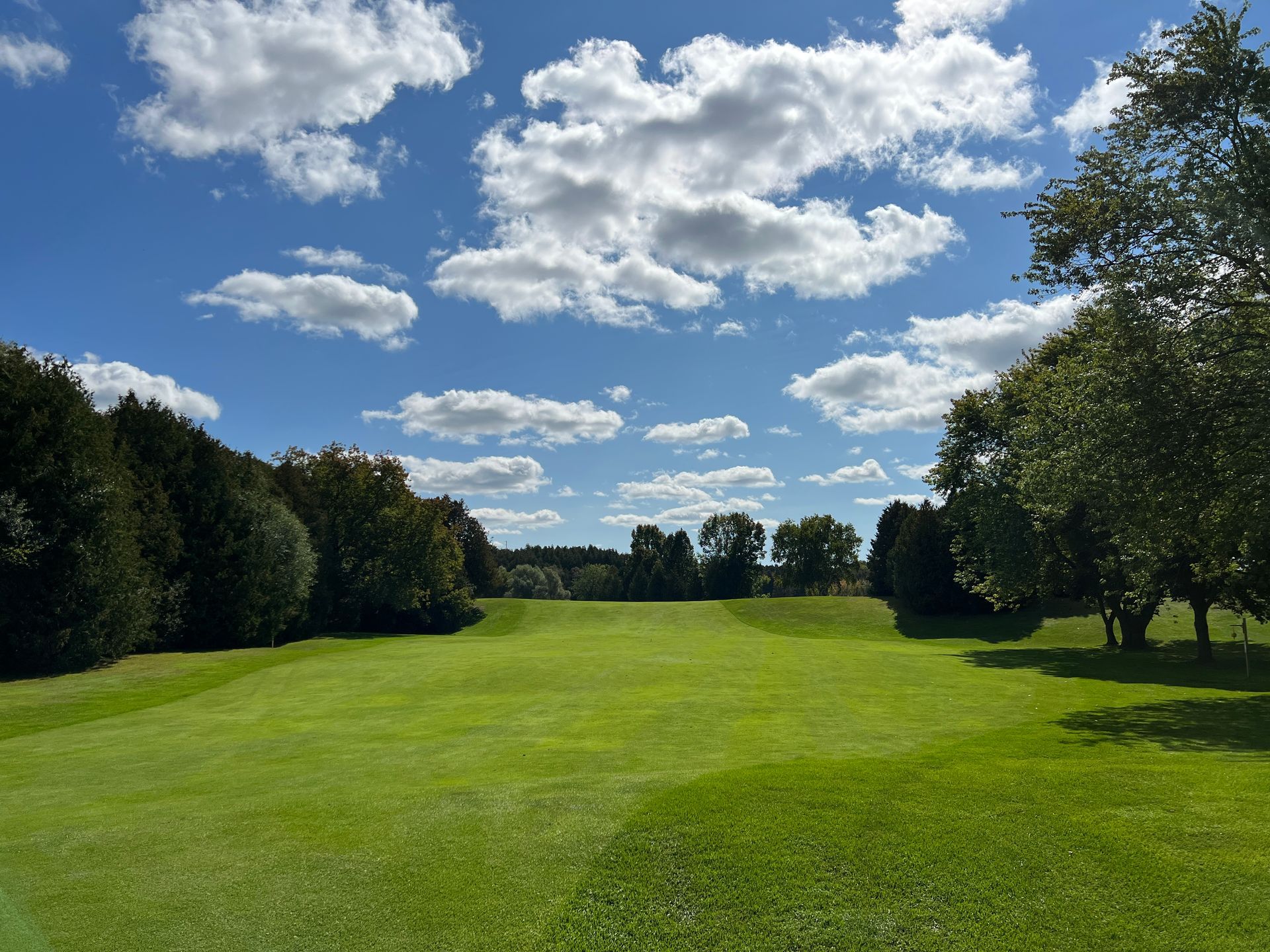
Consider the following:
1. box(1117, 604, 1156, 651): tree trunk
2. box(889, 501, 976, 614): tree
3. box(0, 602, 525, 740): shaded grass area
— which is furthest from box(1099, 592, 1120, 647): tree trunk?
box(0, 602, 525, 740): shaded grass area

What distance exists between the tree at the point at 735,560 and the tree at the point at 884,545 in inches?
1368

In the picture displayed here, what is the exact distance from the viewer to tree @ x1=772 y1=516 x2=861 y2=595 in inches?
4547

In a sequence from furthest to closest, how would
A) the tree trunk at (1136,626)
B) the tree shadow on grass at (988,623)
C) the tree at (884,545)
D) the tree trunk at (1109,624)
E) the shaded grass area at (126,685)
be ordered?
the tree at (884,545) < the tree shadow on grass at (988,623) < the tree trunk at (1109,624) < the tree trunk at (1136,626) < the shaded grass area at (126,685)

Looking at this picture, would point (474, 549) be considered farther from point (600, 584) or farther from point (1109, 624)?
point (1109, 624)

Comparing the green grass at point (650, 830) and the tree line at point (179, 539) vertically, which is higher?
the tree line at point (179, 539)

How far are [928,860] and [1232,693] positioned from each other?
22.4 meters

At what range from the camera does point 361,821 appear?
903 cm

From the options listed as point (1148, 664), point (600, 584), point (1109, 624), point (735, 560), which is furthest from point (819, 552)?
point (1148, 664)

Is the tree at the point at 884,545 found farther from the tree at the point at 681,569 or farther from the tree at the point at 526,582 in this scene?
the tree at the point at 526,582

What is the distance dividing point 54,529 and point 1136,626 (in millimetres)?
51887

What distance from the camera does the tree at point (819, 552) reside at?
4547 inches

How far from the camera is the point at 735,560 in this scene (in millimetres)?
128375

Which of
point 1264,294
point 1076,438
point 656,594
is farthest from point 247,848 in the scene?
point 656,594

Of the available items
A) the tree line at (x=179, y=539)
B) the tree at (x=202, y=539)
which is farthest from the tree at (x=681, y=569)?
the tree at (x=202, y=539)
